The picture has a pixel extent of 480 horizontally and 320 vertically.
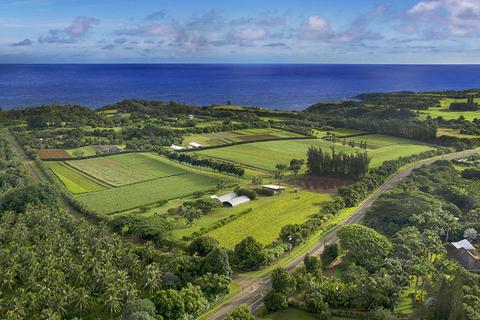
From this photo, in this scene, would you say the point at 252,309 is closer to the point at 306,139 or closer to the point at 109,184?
the point at 109,184

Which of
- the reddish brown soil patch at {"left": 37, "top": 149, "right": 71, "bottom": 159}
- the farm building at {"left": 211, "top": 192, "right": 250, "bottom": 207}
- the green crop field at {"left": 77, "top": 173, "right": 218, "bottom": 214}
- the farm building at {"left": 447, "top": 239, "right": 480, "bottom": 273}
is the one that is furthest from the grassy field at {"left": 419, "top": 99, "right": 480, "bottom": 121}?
the reddish brown soil patch at {"left": 37, "top": 149, "right": 71, "bottom": 159}

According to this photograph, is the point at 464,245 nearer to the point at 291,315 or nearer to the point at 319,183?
the point at 291,315

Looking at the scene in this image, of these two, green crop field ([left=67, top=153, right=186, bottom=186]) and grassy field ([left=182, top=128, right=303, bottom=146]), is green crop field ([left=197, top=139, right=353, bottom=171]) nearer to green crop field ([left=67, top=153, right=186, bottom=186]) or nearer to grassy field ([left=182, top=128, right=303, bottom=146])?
grassy field ([left=182, top=128, right=303, bottom=146])

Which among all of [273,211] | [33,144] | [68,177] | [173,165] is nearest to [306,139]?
[173,165]

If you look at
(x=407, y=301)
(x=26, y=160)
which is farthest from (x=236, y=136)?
(x=407, y=301)

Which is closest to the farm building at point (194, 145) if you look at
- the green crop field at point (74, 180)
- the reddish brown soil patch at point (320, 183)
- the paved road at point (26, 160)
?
the green crop field at point (74, 180)
